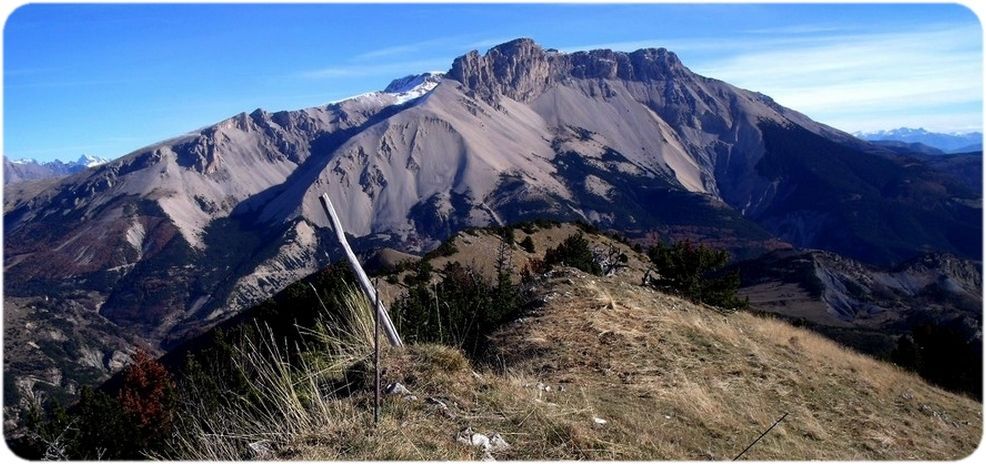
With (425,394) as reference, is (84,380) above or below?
below

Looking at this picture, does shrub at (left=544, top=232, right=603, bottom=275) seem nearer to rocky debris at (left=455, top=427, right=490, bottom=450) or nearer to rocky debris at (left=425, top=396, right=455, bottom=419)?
rocky debris at (left=425, top=396, right=455, bottom=419)

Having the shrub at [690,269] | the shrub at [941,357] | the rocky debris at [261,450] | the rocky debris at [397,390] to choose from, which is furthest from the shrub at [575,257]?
the rocky debris at [261,450]

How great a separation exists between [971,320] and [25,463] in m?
114

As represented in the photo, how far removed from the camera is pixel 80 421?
27.8m

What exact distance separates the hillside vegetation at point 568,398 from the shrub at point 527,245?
44853 millimetres

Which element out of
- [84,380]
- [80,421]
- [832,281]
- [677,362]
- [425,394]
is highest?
[425,394]

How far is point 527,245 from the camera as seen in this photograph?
62.0 m

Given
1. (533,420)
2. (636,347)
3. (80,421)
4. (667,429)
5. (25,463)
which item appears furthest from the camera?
(80,421)

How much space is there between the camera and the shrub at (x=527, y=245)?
200ft

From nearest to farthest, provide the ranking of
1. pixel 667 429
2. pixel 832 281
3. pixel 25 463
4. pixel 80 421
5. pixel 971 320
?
pixel 25 463 < pixel 667 429 < pixel 80 421 < pixel 971 320 < pixel 832 281

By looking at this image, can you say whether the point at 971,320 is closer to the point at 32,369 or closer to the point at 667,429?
the point at 667,429

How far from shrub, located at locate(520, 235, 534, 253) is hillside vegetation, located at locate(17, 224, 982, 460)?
4485 centimetres

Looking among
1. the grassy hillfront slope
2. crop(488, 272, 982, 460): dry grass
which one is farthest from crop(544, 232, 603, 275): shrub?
the grassy hillfront slope

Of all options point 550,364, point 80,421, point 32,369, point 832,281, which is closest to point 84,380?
point 32,369
